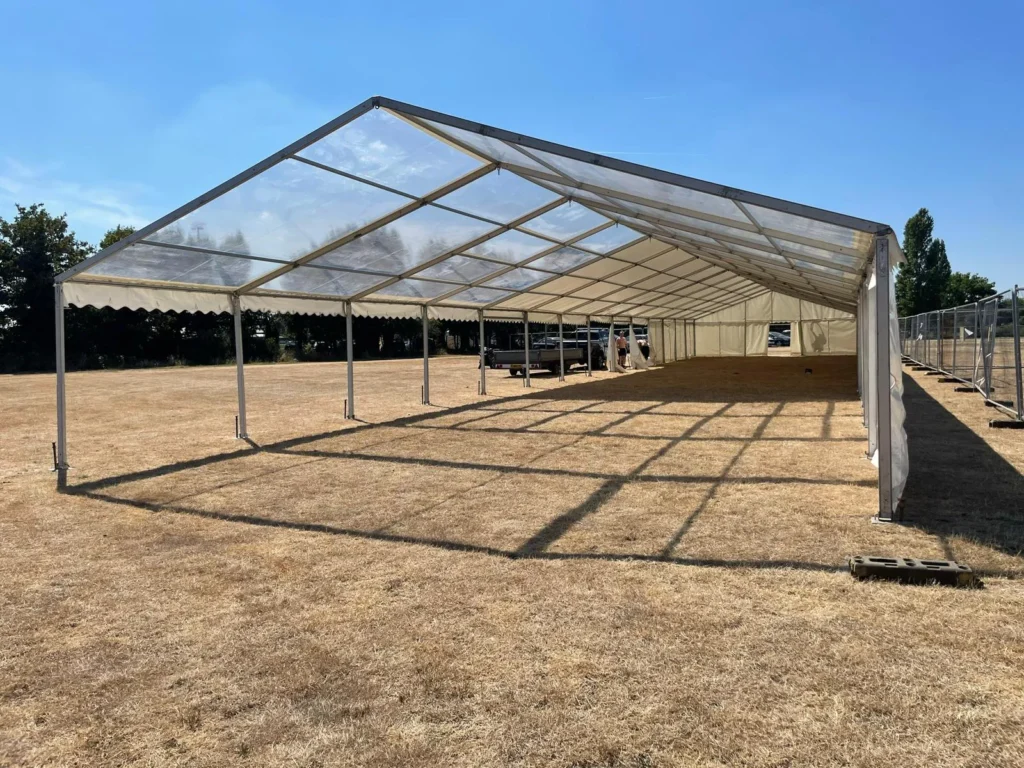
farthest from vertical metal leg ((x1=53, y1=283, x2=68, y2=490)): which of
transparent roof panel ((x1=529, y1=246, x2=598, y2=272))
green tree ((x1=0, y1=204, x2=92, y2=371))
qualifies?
green tree ((x1=0, y1=204, x2=92, y2=371))

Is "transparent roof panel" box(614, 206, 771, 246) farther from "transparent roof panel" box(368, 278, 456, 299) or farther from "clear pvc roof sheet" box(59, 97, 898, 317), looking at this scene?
"transparent roof panel" box(368, 278, 456, 299)

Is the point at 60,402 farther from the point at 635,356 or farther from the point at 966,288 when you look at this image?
the point at 966,288

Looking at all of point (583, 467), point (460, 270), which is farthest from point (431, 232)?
point (583, 467)

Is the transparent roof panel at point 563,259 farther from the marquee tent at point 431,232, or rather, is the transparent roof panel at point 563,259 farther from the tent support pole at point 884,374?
the tent support pole at point 884,374

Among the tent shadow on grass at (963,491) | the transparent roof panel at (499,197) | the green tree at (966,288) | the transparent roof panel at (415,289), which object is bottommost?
the tent shadow on grass at (963,491)

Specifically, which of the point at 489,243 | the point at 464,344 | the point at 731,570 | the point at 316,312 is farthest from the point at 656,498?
the point at 464,344

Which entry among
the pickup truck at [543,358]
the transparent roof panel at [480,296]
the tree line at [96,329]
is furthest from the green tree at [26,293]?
the transparent roof panel at [480,296]

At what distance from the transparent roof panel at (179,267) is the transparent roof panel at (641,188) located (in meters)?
4.47

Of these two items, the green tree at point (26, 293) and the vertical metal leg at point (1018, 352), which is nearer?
the vertical metal leg at point (1018, 352)

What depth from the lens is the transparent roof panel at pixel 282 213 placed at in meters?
7.38

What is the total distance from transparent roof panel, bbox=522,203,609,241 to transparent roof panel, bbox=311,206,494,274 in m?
0.83

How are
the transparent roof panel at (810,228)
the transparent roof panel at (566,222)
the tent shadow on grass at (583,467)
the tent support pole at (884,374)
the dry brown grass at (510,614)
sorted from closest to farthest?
the dry brown grass at (510,614) → the tent shadow on grass at (583,467) → the tent support pole at (884,374) → the transparent roof panel at (810,228) → the transparent roof panel at (566,222)

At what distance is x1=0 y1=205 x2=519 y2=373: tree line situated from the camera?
3481 cm

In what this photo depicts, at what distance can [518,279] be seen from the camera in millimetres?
14609
